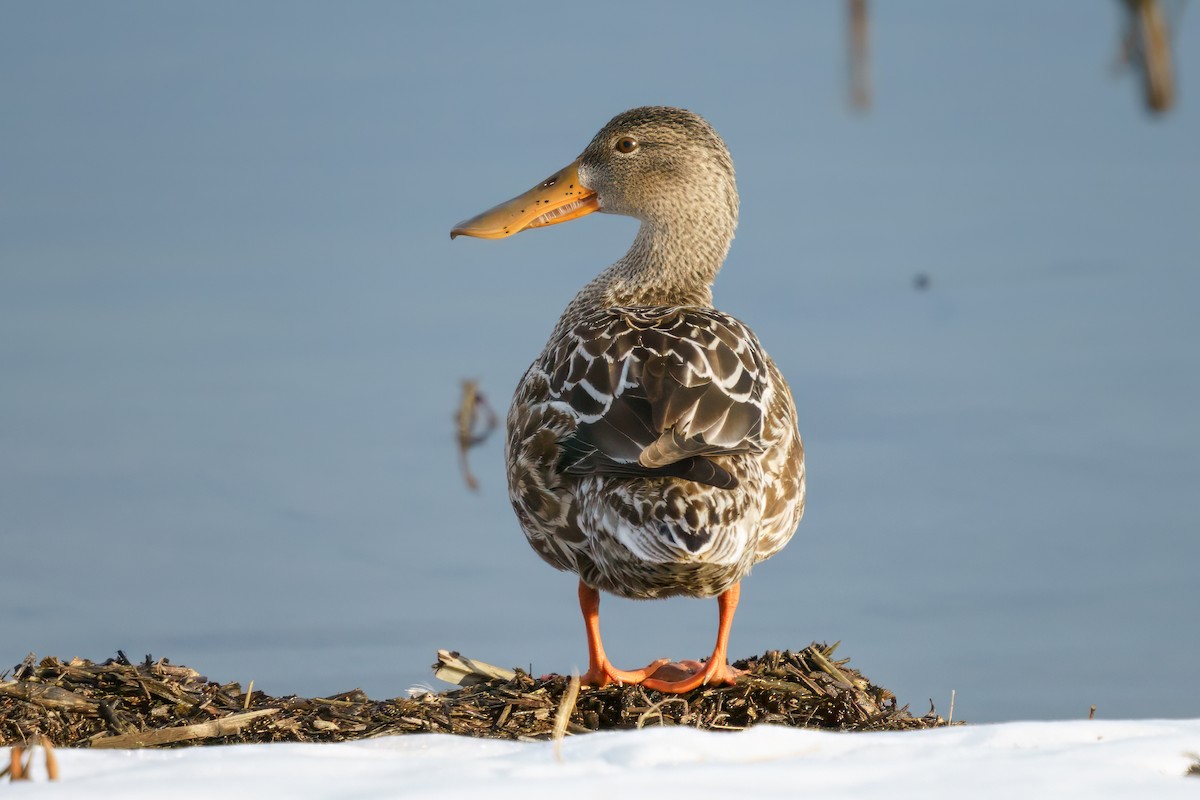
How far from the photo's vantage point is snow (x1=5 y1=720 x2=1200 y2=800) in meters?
2.88

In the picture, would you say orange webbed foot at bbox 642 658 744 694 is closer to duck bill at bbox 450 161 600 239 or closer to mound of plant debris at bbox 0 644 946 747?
mound of plant debris at bbox 0 644 946 747

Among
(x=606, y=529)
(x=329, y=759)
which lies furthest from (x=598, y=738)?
(x=606, y=529)

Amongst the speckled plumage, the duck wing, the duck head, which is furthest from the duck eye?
the duck wing

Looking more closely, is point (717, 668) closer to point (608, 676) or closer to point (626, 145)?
point (608, 676)

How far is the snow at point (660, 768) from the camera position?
2.88 metres

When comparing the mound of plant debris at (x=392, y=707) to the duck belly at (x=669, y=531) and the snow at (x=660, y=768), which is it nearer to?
the duck belly at (x=669, y=531)

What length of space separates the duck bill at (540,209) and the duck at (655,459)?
1.20m

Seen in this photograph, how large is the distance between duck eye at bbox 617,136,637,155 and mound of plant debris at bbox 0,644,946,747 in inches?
144

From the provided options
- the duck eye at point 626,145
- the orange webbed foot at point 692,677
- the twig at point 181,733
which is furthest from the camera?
the duck eye at point 626,145

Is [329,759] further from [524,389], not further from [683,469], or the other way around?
[524,389]

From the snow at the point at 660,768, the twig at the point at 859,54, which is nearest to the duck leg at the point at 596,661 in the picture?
the snow at the point at 660,768

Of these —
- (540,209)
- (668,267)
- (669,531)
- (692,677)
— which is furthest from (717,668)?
(540,209)

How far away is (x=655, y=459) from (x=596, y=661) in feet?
4.87

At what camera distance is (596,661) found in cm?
600
